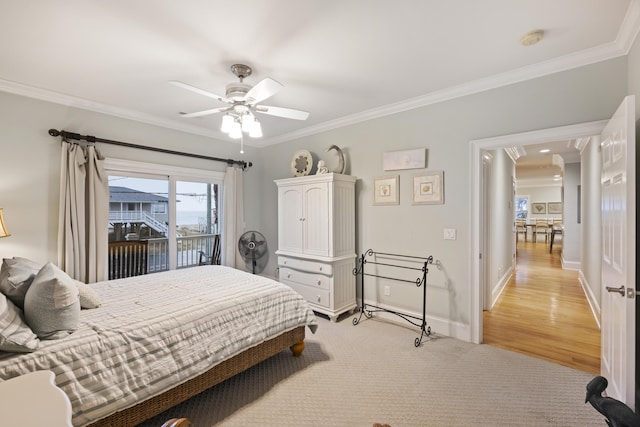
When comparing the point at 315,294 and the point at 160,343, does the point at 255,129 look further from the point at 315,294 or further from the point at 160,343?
the point at 315,294

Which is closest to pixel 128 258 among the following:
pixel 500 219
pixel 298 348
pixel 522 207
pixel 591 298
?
pixel 298 348

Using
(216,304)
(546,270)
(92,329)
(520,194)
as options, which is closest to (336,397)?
(216,304)

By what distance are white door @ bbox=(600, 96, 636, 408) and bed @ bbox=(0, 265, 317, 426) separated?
2.03 meters

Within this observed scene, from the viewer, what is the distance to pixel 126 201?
3.48 m

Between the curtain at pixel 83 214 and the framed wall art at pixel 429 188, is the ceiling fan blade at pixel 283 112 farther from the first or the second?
the curtain at pixel 83 214

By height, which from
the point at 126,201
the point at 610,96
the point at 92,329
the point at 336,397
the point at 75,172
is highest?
the point at 610,96

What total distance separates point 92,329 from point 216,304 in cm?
70

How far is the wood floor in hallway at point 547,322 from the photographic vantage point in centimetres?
261

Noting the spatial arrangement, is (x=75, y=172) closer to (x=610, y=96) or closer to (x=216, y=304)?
(x=216, y=304)

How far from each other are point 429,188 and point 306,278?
1799mm

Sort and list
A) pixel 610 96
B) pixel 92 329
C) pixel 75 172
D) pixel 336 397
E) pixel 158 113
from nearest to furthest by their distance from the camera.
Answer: pixel 92 329, pixel 336 397, pixel 610 96, pixel 75 172, pixel 158 113

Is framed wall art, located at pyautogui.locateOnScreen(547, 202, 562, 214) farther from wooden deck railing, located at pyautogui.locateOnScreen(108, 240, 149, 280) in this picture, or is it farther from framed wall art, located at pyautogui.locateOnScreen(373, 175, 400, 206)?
wooden deck railing, located at pyautogui.locateOnScreen(108, 240, 149, 280)

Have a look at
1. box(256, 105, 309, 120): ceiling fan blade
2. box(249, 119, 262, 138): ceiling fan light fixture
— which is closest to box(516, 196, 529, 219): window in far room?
box(256, 105, 309, 120): ceiling fan blade

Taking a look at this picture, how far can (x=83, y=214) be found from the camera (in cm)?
295
